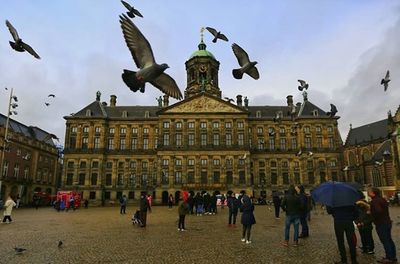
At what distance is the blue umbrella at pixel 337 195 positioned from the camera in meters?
7.99

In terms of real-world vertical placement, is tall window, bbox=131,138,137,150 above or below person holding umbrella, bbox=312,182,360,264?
above

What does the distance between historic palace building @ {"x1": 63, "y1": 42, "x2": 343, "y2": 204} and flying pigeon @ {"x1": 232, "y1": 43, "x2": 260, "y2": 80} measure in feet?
160

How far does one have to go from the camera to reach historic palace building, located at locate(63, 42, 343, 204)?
57719 mm

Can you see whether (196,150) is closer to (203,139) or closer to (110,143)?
(203,139)

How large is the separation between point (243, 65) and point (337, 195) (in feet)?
13.6

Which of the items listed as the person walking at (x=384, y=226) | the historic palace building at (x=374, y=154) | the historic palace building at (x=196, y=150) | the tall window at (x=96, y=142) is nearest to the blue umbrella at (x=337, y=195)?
the person walking at (x=384, y=226)

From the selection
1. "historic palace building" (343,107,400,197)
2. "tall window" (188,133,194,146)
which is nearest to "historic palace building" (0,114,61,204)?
"tall window" (188,133,194,146)

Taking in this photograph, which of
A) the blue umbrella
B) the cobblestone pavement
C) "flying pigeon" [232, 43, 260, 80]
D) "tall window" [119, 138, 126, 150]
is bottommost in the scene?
the cobblestone pavement

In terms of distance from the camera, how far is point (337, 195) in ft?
26.8

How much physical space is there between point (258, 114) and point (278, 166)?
1145 cm

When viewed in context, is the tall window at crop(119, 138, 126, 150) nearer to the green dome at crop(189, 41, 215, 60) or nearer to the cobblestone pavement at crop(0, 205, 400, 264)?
the green dome at crop(189, 41, 215, 60)

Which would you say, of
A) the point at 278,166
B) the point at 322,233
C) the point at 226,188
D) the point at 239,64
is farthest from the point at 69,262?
the point at 278,166

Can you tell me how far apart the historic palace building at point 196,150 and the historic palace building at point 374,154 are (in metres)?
7.67

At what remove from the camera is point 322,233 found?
14.7 metres
